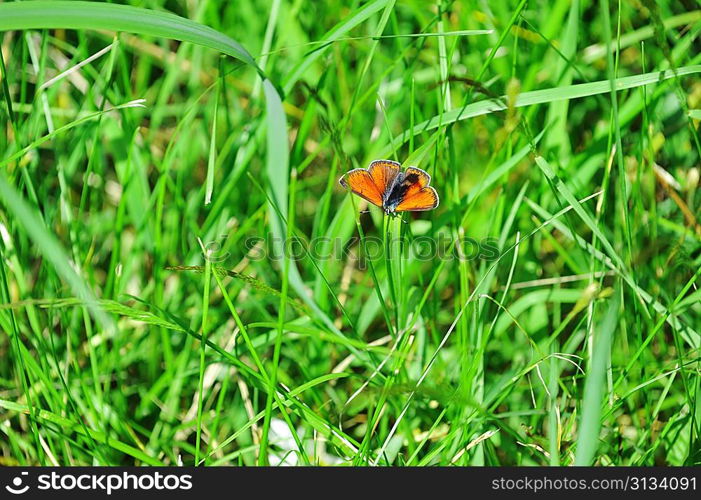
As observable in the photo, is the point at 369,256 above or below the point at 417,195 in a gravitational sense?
below

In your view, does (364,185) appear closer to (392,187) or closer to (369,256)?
(392,187)
